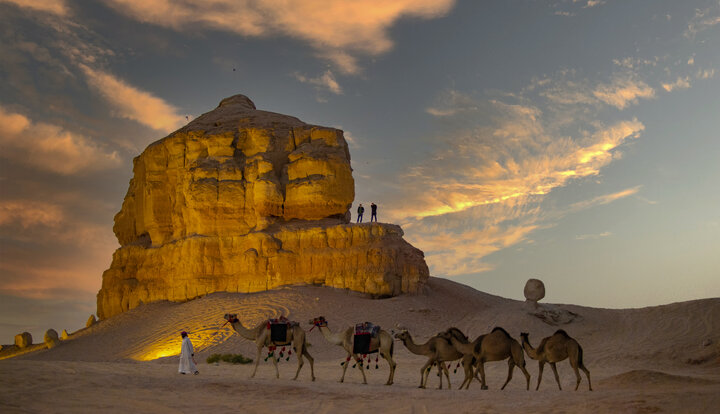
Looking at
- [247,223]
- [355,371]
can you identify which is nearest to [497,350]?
[355,371]

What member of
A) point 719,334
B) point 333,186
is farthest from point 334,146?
point 719,334

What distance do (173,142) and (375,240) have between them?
18855 millimetres

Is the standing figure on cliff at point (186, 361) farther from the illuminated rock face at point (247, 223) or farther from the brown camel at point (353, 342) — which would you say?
the illuminated rock face at point (247, 223)

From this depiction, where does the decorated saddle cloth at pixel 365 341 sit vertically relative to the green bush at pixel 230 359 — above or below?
above

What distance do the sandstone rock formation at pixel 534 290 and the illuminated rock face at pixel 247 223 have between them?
7.43 m

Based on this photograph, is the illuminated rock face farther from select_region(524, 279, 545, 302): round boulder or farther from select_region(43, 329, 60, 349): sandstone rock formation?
select_region(524, 279, 545, 302): round boulder

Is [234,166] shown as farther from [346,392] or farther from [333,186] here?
[346,392]

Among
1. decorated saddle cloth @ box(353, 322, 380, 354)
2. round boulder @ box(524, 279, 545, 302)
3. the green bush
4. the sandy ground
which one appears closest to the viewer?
the sandy ground

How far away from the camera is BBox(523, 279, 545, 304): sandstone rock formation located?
108 ft

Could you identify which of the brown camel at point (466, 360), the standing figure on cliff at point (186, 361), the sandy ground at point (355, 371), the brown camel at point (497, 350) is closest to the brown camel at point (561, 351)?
the brown camel at point (497, 350)

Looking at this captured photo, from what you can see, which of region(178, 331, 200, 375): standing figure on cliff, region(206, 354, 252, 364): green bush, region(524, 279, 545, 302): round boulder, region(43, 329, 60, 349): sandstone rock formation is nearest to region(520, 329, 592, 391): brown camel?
region(178, 331, 200, 375): standing figure on cliff

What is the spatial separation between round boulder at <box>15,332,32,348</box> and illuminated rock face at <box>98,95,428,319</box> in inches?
359

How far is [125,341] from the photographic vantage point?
117 feet

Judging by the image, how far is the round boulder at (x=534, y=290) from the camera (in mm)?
32875
